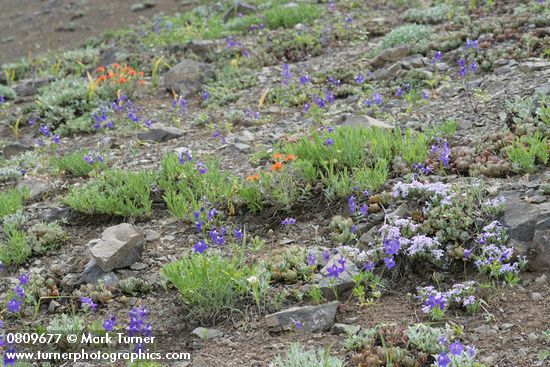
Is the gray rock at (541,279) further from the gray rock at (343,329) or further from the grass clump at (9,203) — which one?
the grass clump at (9,203)

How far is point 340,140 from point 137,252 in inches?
90.5

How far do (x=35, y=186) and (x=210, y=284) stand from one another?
12.7ft

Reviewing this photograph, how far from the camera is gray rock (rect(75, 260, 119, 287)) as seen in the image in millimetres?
6059

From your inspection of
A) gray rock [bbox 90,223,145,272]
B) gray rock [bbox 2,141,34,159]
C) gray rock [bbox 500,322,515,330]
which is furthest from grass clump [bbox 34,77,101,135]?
gray rock [bbox 500,322,515,330]

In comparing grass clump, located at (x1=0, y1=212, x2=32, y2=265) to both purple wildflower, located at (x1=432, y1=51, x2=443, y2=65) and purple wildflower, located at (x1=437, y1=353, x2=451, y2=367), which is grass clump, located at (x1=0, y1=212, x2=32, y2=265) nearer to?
purple wildflower, located at (x1=437, y1=353, x2=451, y2=367)

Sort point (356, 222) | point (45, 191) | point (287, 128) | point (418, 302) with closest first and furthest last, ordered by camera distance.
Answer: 1. point (418, 302)
2. point (356, 222)
3. point (45, 191)
4. point (287, 128)

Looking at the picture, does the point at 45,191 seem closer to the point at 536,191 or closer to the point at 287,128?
the point at 287,128

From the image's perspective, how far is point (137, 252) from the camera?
6.41m

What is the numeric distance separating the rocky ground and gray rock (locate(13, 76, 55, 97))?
0.06 metres

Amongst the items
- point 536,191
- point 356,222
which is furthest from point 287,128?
point 536,191

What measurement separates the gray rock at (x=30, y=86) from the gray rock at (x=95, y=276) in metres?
7.68

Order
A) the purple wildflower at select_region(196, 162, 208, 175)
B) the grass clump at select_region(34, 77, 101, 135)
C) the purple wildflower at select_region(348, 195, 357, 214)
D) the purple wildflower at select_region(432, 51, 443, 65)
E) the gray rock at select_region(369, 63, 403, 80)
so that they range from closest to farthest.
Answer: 1. the purple wildflower at select_region(348, 195, 357, 214)
2. the purple wildflower at select_region(196, 162, 208, 175)
3. the purple wildflower at select_region(432, 51, 443, 65)
4. the gray rock at select_region(369, 63, 403, 80)
5. the grass clump at select_region(34, 77, 101, 135)

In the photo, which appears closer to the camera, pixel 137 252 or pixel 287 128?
pixel 137 252

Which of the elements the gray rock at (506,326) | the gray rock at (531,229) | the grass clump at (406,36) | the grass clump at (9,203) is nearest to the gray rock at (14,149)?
the grass clump at (9,203)
